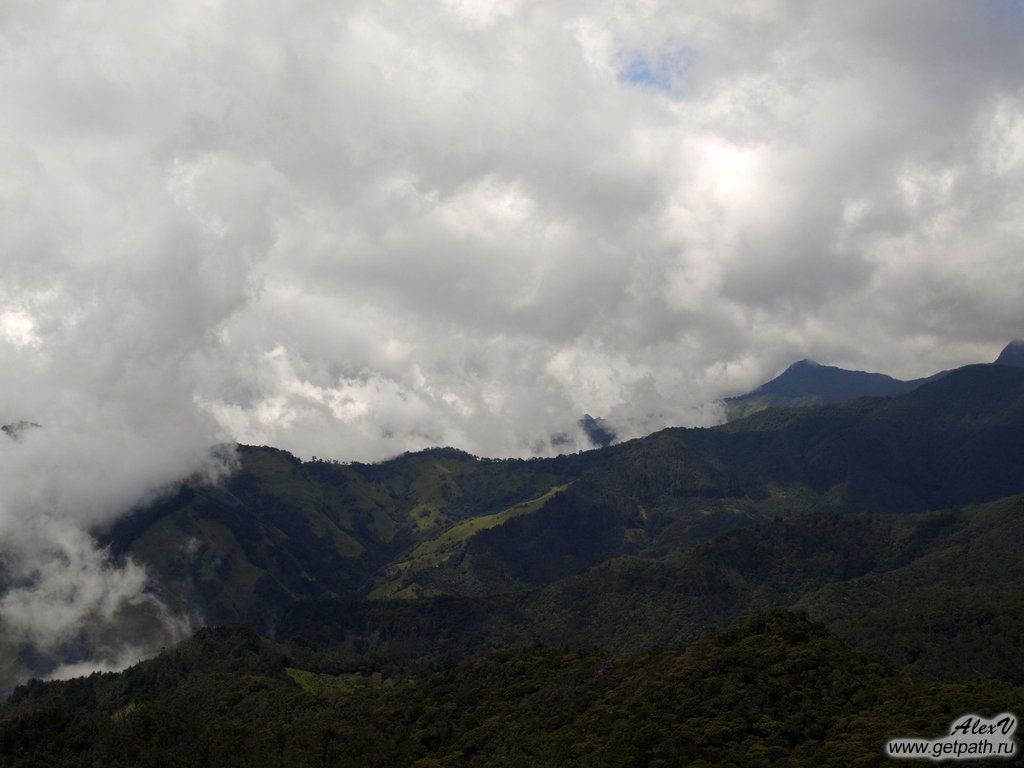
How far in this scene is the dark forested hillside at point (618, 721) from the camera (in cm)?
10294

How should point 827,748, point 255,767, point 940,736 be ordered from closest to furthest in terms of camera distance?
1. point 940,736
2. point 827,748
3. point 255,767

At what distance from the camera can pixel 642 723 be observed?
386 feet

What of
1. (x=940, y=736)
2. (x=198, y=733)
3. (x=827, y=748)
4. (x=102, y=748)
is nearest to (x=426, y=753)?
(x=198, y=733)

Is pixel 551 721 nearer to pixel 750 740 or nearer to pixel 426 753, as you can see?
pixel 426 753

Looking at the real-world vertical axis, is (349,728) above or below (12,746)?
below

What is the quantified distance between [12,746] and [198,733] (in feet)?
115

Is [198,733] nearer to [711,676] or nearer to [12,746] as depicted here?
[12,746]

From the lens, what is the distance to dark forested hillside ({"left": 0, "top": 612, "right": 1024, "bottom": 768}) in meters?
103

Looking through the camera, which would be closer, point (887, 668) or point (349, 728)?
point (887, 668)

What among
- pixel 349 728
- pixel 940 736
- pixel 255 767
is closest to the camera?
pixel 940 736

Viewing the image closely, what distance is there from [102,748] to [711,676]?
120 metres

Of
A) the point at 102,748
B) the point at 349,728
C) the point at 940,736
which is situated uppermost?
the point at 102,748

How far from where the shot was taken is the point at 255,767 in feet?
464

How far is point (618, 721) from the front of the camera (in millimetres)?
123812
